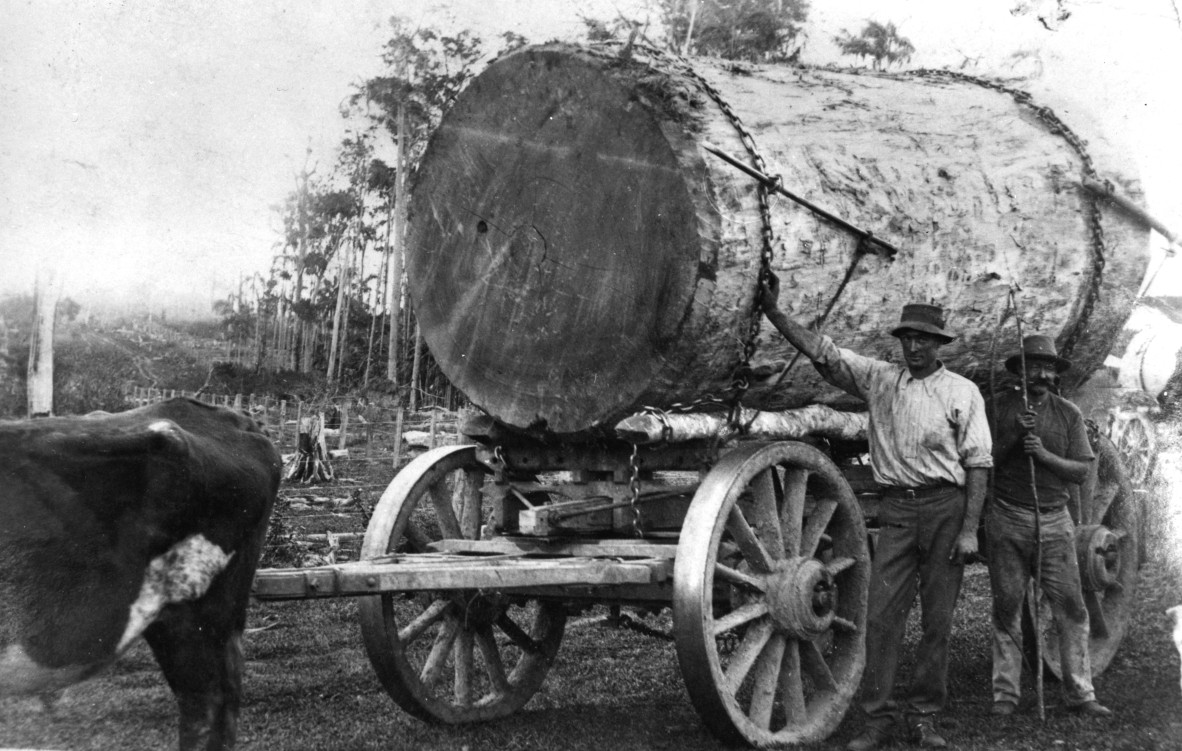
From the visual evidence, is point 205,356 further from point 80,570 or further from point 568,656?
point 80,570

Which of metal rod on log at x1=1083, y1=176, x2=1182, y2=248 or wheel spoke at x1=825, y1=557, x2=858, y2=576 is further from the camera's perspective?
metal rod on log at x1=1083, y1=176, x2=1182, y2=248

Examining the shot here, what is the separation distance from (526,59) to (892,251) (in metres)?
1.84

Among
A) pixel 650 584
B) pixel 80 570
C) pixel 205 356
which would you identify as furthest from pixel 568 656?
pixel 205 356

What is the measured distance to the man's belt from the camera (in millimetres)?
4914

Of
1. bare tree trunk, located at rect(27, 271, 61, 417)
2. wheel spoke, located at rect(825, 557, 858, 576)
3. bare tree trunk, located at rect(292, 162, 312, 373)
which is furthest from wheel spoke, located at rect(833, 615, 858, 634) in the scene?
bare tree trunk, located at rect(292, 162, 312, 373)

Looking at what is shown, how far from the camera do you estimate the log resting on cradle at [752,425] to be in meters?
4.41

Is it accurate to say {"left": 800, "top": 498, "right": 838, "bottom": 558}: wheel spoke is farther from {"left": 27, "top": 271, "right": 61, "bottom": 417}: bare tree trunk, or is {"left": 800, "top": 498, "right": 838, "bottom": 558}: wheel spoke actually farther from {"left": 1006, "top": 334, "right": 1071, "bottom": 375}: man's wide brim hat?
{"left": 27, "top": 271, "right": 61, "bottom": 417}: bare tree trunk

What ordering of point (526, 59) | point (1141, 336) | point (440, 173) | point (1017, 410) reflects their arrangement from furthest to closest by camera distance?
1. point (1141, 336)
2. point (1017, 410)
3. point (440, 173)
4. point (526, 59)

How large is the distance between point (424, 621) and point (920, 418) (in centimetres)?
243

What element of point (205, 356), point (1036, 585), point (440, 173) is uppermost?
point (440, 173)

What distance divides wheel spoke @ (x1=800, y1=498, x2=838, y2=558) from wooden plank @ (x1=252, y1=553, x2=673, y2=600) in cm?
89

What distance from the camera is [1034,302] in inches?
Answer: 218

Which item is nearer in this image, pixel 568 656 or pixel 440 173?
pixel 440 173

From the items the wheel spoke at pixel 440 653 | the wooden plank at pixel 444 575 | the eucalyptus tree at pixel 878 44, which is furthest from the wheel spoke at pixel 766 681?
the eucalyptus tree at pixel 878 44
